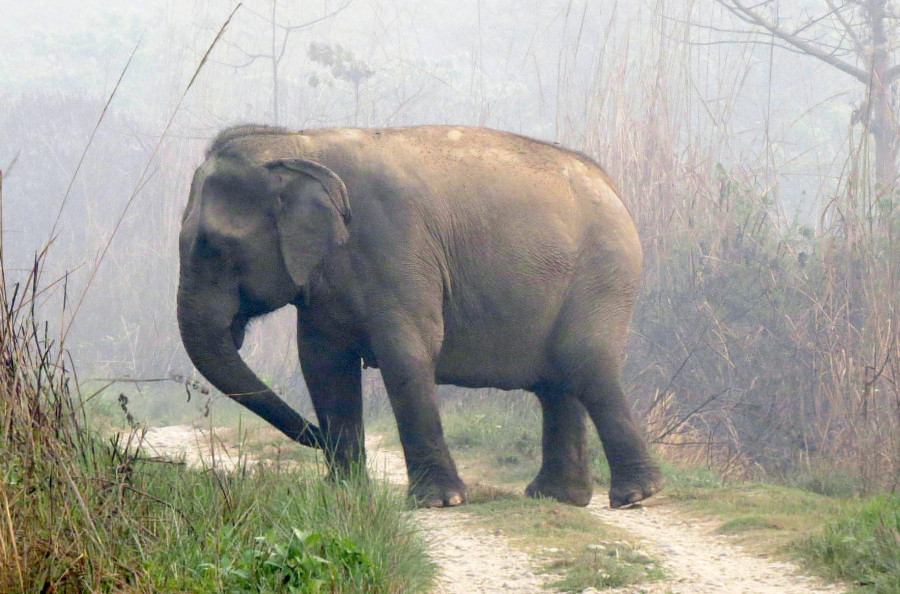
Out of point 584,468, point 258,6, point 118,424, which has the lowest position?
point 118,424

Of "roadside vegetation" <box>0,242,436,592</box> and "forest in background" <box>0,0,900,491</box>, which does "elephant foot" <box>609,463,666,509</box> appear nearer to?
"forest in background" <box>0,0,900,491</box>

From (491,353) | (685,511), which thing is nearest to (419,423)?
(491,353)

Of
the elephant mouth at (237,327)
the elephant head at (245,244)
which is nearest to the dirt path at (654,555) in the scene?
the elephant head at (245,244)

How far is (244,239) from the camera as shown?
5.66m

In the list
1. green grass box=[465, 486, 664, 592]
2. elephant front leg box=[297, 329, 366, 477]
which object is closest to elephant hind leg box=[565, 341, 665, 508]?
green grass box=[465, 486, 664, 592]

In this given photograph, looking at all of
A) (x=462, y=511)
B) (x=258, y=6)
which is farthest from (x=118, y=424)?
(x=258, y=6)

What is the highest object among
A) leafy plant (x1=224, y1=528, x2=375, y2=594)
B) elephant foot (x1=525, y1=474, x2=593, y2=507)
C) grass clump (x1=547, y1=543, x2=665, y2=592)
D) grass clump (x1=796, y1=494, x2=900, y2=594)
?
leafy plant (x1=224, y1=528, x2=375, y2=594)

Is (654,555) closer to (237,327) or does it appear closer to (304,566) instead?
(304,566)

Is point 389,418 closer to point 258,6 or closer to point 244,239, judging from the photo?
point 244,239

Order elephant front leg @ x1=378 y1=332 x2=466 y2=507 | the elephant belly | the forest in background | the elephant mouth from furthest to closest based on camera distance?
1. the forest in background
2. the elephant belly
3. the elephant mouth
4. elephant front leg @ x1=378 y1=332 x2=466 y2=507

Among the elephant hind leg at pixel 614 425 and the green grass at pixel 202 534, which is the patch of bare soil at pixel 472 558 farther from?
the elephant hind leg at pixel 614 425

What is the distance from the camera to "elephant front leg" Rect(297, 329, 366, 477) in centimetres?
607

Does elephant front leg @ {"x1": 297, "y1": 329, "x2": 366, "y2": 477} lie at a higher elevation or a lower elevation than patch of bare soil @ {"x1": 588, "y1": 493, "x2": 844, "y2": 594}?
higher

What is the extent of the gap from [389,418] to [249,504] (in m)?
5.81
